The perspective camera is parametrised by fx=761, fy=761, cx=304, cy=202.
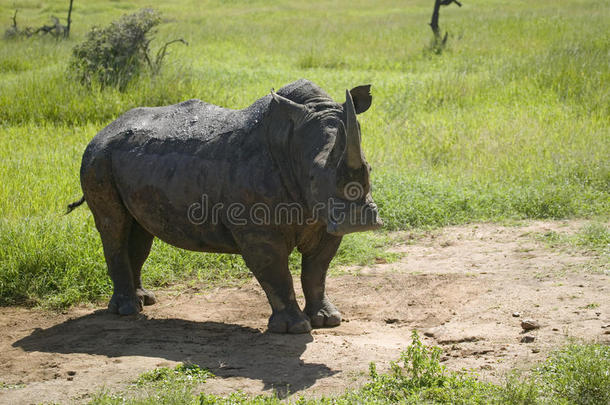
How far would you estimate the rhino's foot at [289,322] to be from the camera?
548 centimetres

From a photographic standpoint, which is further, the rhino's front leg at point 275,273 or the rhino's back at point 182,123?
the rhino's back at point 182,123

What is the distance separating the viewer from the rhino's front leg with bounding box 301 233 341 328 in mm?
5738

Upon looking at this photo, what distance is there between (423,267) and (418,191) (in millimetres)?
1792

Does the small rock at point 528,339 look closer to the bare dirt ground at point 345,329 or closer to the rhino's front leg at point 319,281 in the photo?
the bare dirt ground at point 345,329

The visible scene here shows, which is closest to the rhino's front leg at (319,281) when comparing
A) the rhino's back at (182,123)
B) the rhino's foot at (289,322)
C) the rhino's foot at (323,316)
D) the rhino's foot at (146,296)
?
the rhino's foot at (323,316)

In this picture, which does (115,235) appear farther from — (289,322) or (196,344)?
(289,322)

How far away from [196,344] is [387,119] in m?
7.85

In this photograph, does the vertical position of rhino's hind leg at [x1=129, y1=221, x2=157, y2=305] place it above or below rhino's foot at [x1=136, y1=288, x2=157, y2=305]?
above

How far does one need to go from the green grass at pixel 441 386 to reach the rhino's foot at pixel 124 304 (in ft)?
5.14

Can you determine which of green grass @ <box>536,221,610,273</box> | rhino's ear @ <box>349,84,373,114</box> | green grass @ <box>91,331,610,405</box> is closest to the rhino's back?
rhino's ear @ <box>349,84,373,114</box>

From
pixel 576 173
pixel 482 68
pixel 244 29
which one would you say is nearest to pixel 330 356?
pixel 576 173

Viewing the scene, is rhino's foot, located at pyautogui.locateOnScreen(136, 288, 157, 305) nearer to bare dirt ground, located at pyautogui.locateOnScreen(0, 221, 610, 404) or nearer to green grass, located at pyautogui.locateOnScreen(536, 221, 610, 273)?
bare dirt ground, located at pyautogui.locateOnScreen(0, 221, 610, 404)

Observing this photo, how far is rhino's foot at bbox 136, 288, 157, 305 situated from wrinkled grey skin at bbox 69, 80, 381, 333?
0.22 m

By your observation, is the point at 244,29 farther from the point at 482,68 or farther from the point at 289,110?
the point at 289,110
